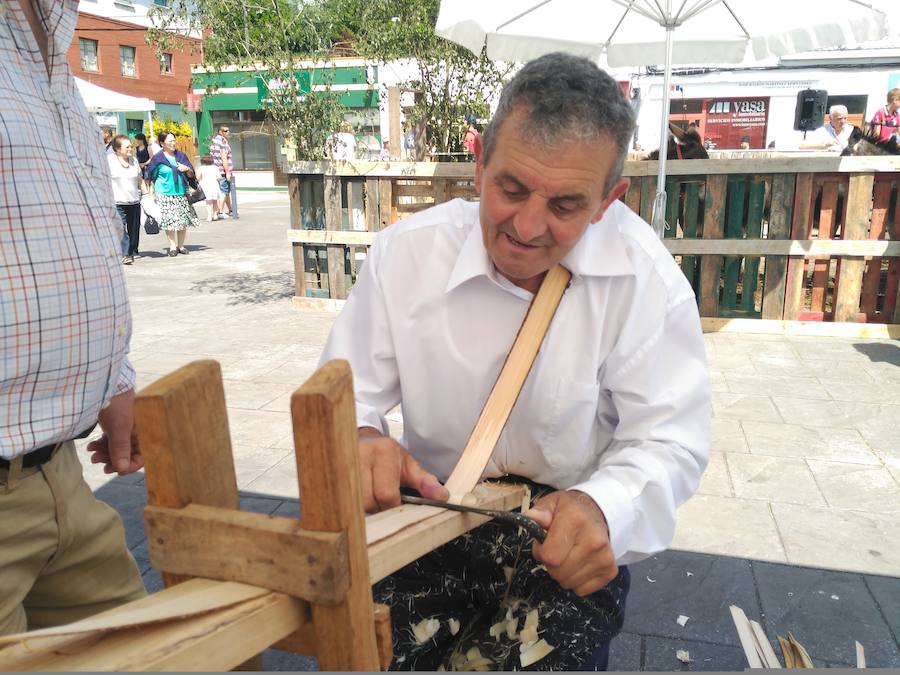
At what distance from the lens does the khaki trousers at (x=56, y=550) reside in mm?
1484

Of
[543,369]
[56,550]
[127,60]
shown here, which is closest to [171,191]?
[56,550]

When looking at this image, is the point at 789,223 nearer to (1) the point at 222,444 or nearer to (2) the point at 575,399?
(2) the point at 575,399

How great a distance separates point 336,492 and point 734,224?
6.15 m

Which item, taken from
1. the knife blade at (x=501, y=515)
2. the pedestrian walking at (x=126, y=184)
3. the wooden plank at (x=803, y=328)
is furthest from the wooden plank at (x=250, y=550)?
the pedestrian walking at (x=126, y=184)

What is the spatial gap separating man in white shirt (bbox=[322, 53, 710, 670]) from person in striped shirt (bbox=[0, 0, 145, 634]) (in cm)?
54

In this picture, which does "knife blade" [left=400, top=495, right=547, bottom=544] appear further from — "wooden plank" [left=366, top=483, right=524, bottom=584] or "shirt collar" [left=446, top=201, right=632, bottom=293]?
"shirt collar" [left=446, top=201, right=632, bottom=293]

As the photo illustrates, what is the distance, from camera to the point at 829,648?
8.09 feet

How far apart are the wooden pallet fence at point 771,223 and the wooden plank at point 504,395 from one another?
16.0 ft

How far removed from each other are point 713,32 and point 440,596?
6747mm

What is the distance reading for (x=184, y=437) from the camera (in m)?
0.85

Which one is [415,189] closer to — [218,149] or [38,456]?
[38,456]

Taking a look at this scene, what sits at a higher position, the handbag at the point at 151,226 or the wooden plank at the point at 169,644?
the wooden plank at the point at 169,644

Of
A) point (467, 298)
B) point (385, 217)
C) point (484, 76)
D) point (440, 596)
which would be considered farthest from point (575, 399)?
point (484, 76)

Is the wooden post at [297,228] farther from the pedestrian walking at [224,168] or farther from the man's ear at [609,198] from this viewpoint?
the pedestrian walking at [224,168]
